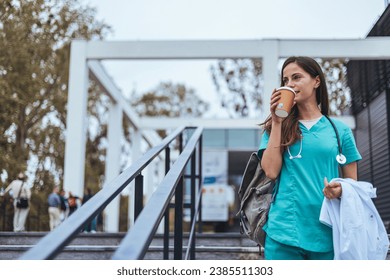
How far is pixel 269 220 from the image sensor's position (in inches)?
73.5

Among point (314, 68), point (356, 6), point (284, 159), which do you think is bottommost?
point (284, 159)

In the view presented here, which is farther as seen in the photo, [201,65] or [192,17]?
[201,65]

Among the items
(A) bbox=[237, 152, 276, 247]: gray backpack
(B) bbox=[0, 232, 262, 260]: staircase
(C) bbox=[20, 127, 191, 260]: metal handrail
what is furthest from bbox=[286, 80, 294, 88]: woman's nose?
(B) bbox=[0, 232, 262, 260]: staircase

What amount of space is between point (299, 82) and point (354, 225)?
1.60 feet

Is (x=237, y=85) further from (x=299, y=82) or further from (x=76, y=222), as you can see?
(x=76, y=222)

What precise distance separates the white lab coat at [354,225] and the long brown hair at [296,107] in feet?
0.64

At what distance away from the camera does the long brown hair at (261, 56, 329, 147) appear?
6.18 feet

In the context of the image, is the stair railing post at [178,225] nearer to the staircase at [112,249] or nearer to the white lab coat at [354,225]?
the white lab coat at [354,225]

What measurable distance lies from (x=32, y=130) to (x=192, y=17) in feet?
7.17

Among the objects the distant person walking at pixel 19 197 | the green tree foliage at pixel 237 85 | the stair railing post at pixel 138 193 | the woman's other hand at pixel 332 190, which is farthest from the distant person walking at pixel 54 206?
the green tree foliage at pixel 237 85

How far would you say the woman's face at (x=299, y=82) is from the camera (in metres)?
1.94

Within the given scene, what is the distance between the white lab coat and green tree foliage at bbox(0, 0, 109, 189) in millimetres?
3373
